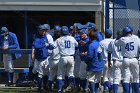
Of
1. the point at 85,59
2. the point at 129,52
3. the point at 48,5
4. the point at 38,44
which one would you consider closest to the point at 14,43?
the point at 38,44

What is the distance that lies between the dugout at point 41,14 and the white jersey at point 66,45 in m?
6.18

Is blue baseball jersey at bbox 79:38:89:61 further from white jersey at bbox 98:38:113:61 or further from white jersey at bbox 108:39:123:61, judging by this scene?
white jersey at bbox 108:39:123:61

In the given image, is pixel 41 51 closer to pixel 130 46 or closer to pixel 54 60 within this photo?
pixel 54 60

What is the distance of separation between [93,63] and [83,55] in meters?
0.47

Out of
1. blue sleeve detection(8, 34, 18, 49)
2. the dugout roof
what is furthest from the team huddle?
the dugout roof

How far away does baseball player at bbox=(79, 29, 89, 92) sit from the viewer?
16.2 metres

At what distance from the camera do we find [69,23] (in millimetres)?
24250

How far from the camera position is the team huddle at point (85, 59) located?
14953mm

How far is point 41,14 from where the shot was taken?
24062mm

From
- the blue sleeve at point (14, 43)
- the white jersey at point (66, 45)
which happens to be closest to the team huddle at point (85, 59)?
the white jersey at point (66, 45)

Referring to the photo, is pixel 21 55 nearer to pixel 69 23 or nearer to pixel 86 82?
pixel 86 82

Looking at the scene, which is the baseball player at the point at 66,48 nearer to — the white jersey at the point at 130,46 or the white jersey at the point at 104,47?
the white jersey at the point at 104,47

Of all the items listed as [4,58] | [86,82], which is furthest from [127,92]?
[4,58]

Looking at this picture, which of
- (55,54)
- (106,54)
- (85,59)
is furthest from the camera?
(55,54)
